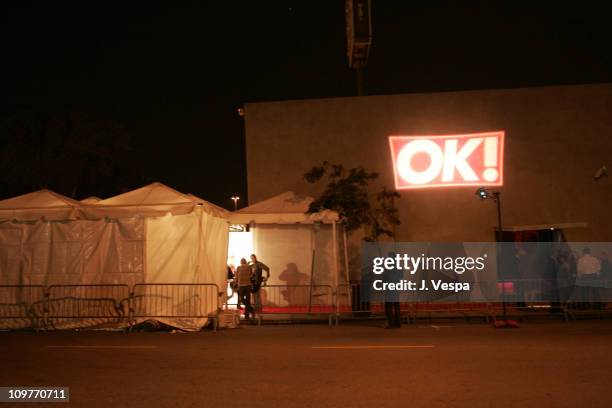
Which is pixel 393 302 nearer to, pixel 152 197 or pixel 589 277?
pixel 589 277

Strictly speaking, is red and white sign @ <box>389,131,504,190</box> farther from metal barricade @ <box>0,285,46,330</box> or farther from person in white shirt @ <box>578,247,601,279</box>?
metal barricade @ <box>0,285,46,330</box>

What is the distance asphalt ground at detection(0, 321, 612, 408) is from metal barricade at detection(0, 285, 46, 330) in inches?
28.3

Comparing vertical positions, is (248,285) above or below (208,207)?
below

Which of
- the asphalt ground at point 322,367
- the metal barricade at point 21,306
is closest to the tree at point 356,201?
the asphalt ground at point 322,367

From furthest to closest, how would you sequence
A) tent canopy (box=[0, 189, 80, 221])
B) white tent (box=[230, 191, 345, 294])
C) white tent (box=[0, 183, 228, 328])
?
1. white tent (box=[230, 191, 345, 294])
2. tent canopy (box=[0, 189, 80, 221])
3. white tent (box=[0, 183, 228, 328])

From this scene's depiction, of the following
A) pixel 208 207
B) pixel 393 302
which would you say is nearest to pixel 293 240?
pixel 208 207

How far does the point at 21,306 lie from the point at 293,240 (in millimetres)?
7535

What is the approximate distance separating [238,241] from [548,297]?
895 cm

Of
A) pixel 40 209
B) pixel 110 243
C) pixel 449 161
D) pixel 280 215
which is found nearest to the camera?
pixel 110 243

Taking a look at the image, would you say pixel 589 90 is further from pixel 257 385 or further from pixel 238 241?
pixel 257 385

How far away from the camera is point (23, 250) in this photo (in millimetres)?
14875

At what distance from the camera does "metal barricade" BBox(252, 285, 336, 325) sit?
16019mm

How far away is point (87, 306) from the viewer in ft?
46.9

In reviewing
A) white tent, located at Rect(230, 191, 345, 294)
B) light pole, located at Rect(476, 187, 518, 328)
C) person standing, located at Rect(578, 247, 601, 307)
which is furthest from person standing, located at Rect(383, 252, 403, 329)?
person standing, located at Rect(578, 247, 601, 307)
